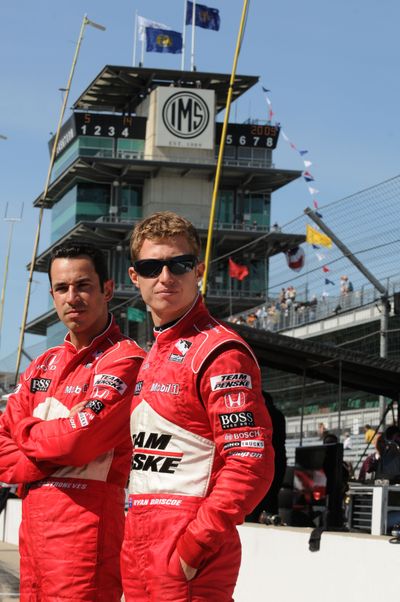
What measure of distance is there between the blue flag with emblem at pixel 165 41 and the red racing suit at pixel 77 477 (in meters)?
77.0

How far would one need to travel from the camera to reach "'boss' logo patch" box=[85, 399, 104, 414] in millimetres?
4188

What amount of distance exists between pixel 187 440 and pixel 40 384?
110 centimetres

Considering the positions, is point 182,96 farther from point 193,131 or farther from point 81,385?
point 81,385

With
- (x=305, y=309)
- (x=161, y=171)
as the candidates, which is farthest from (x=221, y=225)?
(x=305, y=309)

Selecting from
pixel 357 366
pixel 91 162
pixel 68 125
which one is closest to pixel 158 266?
pixel 357 366

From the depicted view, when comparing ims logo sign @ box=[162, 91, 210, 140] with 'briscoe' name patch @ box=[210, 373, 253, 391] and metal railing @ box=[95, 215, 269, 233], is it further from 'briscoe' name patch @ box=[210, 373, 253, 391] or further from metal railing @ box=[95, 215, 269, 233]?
'briscoe' name patch @ box=[210, 373, 253, 391]

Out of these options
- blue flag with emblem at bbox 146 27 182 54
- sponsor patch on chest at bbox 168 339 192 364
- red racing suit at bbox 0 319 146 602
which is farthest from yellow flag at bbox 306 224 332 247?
blue flag with emblem at bbox 146 27 182 54

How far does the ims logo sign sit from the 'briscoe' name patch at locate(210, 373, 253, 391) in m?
74.9

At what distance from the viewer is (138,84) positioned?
79188mm

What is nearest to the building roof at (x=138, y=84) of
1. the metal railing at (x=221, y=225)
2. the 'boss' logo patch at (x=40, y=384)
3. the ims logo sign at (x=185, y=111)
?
the ims logo sign at (x=185, y=111)

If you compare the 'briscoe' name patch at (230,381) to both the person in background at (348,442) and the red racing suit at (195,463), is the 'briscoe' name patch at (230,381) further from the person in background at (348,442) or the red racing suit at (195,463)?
the person in background at (348,442)

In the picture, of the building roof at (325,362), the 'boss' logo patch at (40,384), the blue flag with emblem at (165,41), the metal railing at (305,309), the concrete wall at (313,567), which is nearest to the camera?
the 'boss' logo patch at (40,384)

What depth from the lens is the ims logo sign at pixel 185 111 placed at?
77750 millimetres

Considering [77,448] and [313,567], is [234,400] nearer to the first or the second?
[77,448]
